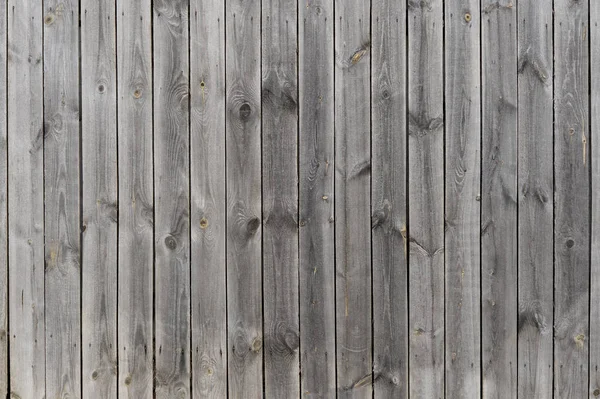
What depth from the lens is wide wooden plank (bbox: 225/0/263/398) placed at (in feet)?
5.68

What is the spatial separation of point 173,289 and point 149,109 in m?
0.66

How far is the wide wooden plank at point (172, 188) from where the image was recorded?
1741 mm

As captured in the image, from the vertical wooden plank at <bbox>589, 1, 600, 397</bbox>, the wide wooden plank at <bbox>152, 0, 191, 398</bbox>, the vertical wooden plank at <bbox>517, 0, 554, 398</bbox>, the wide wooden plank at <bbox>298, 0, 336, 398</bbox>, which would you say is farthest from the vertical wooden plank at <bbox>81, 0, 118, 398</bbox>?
the vertical wooden plank at <bbox>589, 1, 600, 397</bbox>

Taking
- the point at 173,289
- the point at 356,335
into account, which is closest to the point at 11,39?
the point at 173,289

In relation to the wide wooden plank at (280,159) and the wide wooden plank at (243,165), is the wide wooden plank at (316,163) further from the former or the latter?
the wide wooden plank at (243,165)

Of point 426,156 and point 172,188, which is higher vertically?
point 426,156

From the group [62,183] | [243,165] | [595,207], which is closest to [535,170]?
[595,207]

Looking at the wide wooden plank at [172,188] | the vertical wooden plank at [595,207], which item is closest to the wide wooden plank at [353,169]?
the wide wooden plank at [172,188]

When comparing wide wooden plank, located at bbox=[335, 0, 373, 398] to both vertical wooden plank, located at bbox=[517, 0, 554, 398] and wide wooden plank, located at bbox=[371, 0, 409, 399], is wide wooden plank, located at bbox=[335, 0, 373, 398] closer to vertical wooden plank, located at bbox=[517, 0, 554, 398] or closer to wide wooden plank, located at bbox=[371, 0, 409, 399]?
wide wooden plank, located at bbox=[371, 0, 409, 399]

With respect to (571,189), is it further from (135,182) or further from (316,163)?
(135,182)

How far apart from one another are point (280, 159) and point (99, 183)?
26.2 inches

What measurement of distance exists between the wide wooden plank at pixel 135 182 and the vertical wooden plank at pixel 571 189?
147 cm

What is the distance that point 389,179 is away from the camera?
1.72 m

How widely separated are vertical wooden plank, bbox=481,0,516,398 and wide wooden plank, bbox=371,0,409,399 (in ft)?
0.95
